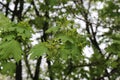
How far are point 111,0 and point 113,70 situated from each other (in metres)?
1.66

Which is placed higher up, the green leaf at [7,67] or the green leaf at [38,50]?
the green leaf at [38,50]

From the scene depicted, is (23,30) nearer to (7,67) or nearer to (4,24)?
(4,24)

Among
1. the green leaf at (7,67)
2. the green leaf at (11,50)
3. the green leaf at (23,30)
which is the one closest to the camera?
the green leaf at (11,50)

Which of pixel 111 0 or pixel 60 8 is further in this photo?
pixel 111 0

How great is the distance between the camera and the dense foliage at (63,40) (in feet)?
10.2

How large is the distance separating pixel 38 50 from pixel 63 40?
1.27ft

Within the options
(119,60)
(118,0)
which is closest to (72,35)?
(119,60)

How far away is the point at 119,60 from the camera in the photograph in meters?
6.09

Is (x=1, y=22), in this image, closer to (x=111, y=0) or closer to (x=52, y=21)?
(x=52, y=21)

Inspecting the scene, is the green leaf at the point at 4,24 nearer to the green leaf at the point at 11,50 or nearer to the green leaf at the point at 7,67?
the green leaf at the point at 11,50

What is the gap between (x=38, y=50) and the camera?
2930 millimetres

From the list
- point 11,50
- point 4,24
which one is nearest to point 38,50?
point 11,50

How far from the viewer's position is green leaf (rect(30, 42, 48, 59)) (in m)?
2.87

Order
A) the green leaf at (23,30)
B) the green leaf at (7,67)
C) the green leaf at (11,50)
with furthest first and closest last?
the green leaf at (7,67), the green leaf at (23,30), the green leaf at (11,50)
